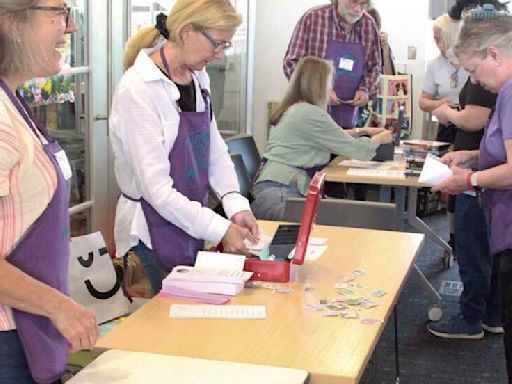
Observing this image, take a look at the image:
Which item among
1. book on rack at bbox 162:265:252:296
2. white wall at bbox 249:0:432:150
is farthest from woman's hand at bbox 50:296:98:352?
white wall at bbox 249:0:432:150

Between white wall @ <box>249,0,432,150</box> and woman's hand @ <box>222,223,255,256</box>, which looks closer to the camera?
woman's hand @ <box>222,223,255,256</box>

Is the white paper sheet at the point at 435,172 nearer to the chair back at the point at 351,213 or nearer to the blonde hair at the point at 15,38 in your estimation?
the chair back at the point at 351,213

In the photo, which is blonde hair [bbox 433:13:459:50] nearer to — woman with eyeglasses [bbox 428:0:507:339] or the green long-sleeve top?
woman with eyeglasses [bbox 428:0:507:339]

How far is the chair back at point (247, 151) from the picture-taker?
4615mm

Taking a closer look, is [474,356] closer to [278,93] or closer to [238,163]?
[238,163]

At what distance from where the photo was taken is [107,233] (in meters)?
4.37

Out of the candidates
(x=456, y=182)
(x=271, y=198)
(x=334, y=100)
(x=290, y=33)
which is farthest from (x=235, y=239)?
(x=290, y=33)

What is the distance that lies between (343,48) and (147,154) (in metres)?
2.87

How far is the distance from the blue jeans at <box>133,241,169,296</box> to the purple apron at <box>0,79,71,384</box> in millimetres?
829

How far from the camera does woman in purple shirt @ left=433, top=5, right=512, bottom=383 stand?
275 centimetres

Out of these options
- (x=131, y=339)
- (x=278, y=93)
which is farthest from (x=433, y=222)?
(x=131, y=339)

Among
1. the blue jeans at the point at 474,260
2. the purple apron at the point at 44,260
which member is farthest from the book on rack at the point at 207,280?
the blue jeans at the point at 474,260

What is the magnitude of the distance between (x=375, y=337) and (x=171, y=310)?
536 millimetres

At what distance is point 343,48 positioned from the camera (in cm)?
497
